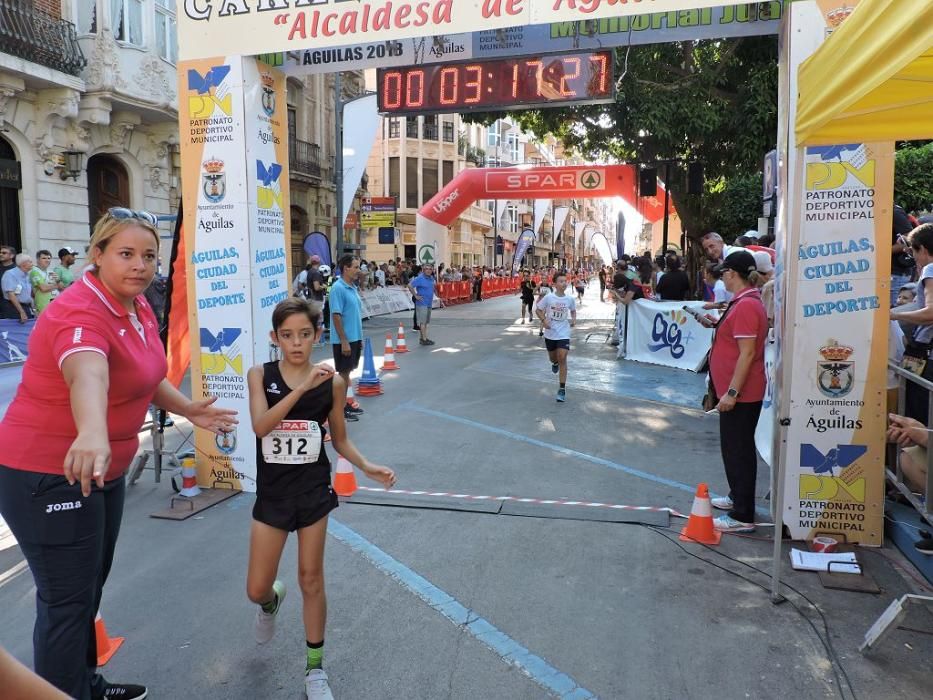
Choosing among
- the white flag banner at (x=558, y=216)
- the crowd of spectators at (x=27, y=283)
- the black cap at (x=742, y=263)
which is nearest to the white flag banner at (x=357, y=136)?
the crowd of spectators at (x=27, y=283)

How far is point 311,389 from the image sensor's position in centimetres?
300

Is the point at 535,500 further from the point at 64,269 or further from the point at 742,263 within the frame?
the point at 64,269

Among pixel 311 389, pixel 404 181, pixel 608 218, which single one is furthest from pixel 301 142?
pixel 608 218

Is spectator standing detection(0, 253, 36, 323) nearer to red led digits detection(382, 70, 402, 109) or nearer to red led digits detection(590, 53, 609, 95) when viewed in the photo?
red led digits detection(382, 70, 402, 109)

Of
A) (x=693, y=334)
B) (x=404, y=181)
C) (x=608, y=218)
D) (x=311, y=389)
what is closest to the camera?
(x=311, y=389)

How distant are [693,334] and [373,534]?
361 inches

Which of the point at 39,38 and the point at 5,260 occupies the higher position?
the point at 39,38

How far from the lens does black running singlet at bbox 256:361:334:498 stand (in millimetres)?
2990

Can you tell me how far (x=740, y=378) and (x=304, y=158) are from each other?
92.6 feet

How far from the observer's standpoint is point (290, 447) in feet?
9.83

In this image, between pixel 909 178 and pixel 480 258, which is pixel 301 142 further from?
pixel 480 258

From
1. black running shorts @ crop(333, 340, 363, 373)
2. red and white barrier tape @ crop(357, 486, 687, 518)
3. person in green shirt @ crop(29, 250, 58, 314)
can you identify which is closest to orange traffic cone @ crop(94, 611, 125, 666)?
red and white barrier tape @ crop(357, 486, 687, 518)

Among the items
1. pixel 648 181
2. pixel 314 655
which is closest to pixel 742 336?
pixel 314 655

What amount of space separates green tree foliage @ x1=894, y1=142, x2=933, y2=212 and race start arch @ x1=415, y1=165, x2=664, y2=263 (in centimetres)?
804
